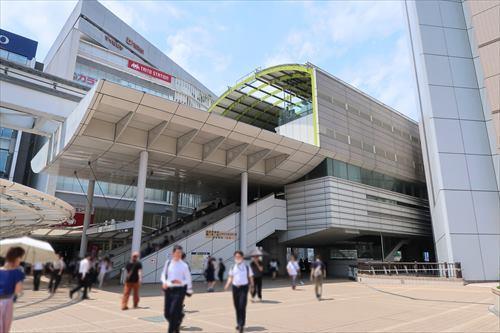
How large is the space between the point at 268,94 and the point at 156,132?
1489 cm

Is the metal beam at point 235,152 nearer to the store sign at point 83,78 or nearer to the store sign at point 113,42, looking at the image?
the store sign at point 83,78

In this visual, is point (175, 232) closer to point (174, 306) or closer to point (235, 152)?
point (235, 152)

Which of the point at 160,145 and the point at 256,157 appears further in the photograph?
the point at 256,157

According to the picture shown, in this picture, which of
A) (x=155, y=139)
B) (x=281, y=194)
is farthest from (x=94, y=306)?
(x=281, y=194)

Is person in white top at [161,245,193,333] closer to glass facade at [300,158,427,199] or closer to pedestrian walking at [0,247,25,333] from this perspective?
pedestrian walking at [0,247,25,333]

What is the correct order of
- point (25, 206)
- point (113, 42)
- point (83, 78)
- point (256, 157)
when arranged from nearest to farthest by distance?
point (25, 206), point (256, 157), point (83, 78), point (113, 42)

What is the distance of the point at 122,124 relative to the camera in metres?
19.0

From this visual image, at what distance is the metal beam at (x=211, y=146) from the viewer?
21703mm

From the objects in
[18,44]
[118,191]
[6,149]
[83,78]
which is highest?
[18,44]

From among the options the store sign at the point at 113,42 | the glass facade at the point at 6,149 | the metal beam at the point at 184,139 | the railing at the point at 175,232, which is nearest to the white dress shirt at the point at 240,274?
the metal beam at the point at 184,139

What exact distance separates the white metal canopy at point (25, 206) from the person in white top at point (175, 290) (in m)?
8.97

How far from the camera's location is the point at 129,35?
60625 mm

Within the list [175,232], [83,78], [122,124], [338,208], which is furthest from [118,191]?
[338,208]

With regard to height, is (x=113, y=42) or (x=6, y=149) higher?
(x=113, y=42)
